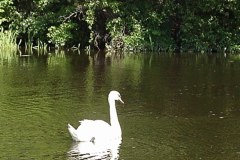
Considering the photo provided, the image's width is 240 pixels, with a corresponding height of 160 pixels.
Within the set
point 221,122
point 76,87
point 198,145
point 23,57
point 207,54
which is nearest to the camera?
point 198,145

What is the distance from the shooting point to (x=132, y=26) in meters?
41.8

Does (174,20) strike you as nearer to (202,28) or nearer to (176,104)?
(202,28)

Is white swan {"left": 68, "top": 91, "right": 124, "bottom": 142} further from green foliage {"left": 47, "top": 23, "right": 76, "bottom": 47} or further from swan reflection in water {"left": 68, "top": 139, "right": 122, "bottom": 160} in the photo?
green foliage {"left": 47, "top": 23, "right": 76, "bottom": 47}

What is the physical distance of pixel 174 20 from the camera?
43.9 metres

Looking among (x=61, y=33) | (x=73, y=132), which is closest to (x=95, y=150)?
(x=73, y=132)

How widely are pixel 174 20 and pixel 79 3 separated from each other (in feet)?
22.2

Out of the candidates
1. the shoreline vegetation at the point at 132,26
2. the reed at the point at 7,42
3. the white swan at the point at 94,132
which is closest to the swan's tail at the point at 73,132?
the white swan at the point at 94,132

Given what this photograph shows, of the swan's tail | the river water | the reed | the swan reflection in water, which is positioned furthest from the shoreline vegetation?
the swan reflection in water

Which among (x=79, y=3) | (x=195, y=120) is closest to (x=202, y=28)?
(x=79, y=3)

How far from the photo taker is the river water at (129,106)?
1455cm

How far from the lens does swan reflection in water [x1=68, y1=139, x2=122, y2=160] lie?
13951 millimetres

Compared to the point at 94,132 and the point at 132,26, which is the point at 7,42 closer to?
the point at 132,26

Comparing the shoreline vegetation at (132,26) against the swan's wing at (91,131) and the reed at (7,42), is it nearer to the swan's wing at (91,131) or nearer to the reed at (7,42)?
the reed at (7,42)

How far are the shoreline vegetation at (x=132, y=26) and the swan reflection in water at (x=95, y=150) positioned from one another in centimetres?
2585
